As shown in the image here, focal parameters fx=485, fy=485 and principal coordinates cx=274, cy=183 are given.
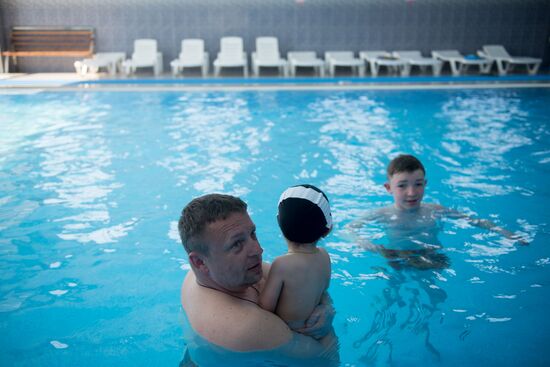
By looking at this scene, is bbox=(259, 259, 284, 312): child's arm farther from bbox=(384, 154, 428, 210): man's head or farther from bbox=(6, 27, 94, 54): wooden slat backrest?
bbox=(6, 27, 94, 54): wooden slat backrest

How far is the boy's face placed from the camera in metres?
3.43

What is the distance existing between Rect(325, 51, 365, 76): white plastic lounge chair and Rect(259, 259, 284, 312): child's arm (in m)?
12.3

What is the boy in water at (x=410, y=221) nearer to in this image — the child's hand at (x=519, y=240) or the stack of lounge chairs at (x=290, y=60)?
the child's hand at (x=519, y=240)

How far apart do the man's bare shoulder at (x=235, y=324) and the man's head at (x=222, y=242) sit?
71 mm

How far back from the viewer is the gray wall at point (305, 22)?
15188mm

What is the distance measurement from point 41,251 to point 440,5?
14718 mm

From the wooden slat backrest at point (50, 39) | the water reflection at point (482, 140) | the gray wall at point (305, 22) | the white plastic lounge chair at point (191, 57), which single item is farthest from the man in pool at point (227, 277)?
the wooden slat backrest at point (50, 39)

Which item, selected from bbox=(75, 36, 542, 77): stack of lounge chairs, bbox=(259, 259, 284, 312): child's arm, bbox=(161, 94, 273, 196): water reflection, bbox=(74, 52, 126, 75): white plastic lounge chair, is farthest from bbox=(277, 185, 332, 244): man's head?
bbox=(74, 52, 126, 75): white plastic lounge chair

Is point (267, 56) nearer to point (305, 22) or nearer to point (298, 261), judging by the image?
point (305, 22)

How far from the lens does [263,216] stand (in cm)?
473

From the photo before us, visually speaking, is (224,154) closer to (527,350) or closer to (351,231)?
(351,231)

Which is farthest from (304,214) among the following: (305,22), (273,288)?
(305,22)

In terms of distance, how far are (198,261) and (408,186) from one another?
2105 millimetres

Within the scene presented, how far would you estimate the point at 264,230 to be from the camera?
4441 mm
